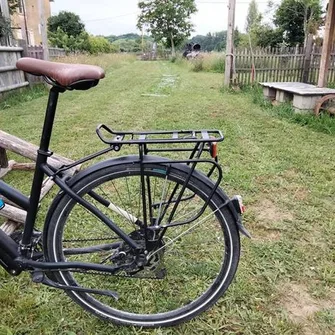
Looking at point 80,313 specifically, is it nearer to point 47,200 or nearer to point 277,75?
point 47,200

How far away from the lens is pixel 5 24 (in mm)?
7559

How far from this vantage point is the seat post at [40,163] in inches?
50.3

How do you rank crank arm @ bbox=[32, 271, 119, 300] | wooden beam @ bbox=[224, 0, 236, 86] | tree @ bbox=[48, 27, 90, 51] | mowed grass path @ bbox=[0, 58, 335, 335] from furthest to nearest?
tree @ bbox=[48, 27, 90, 51], wooden beam @ bbox=[224, 0, 236, 86], mowed grass path @ bbox=[0, 58, 335, 335], crank arm @ bbox=[32, 271, 119, 300]

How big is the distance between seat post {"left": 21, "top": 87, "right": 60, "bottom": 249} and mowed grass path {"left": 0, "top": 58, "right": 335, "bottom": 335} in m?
0.41

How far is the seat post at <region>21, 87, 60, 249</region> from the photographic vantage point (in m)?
1.28

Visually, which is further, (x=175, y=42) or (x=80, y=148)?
(x=175, y=42)

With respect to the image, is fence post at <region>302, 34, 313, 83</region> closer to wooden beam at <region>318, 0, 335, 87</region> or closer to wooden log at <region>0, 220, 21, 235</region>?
wooden beam at <region>318, 0, 335, 87</region>

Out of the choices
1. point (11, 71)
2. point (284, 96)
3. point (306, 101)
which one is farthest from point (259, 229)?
point (11, 71)

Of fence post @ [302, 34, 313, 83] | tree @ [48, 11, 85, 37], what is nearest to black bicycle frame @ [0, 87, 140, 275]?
fence post @ [302, 34, 313, 83]

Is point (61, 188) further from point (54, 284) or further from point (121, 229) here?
point (54, 284)

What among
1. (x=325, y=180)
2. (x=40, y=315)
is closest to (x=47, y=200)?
(x=40, y=315)

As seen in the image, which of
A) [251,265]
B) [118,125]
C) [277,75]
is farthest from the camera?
[277,75]

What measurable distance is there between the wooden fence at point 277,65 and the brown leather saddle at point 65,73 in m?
8.03

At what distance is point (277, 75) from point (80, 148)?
6845 millimetres
